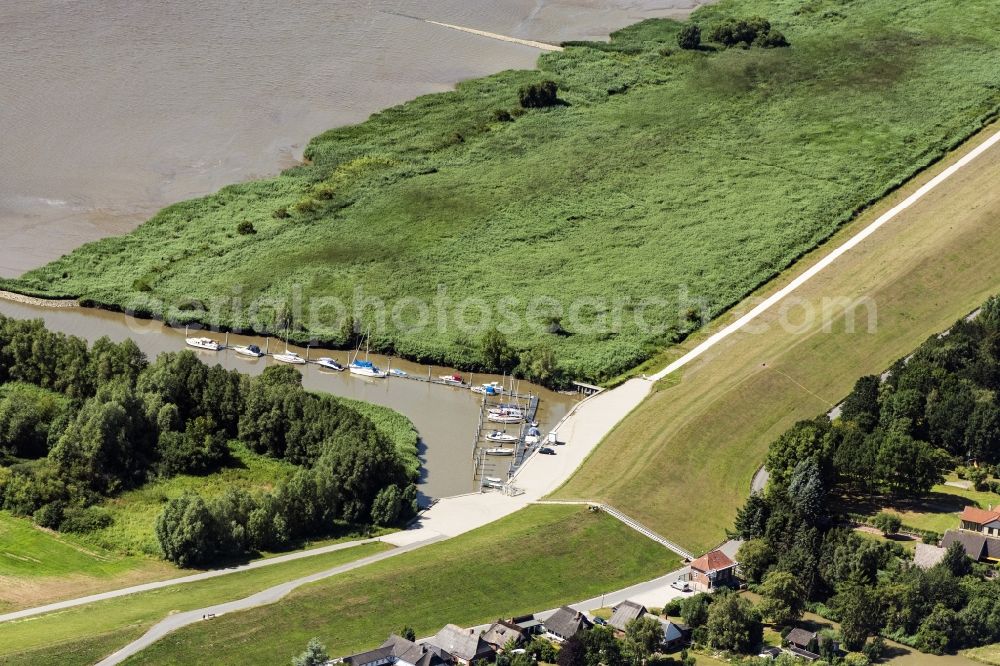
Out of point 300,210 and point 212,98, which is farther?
point 212,98

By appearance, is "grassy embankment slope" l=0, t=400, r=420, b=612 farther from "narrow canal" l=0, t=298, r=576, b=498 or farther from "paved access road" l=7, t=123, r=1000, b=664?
"narrow canal" l=0, t=298, r=576, b=498

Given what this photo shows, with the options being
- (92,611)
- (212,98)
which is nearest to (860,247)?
(212,98)

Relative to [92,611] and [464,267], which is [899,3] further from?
[92,611]

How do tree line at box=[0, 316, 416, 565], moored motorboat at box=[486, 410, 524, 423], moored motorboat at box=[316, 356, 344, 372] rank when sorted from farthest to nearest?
moored motorboat at box=[316, 356, 344, 372]
moored motorboat at box=[486, 410, 524, 423]
tree line at box=[0, 316, 416, 565]

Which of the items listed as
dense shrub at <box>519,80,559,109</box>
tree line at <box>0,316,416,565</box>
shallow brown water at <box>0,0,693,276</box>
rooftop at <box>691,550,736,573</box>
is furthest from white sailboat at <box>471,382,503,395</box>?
dense shrub at <box>519,80,559,109</box>

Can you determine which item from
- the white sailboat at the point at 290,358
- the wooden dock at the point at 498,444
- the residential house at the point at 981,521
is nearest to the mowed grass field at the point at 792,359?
the wooden dock at the point at 498,444

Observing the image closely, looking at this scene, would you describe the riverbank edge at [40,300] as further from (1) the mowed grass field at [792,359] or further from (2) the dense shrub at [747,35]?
(2) the dense shrub at [747,35]

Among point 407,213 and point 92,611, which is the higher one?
point 407,213

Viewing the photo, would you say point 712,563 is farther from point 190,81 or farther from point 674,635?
→ point 190,81
